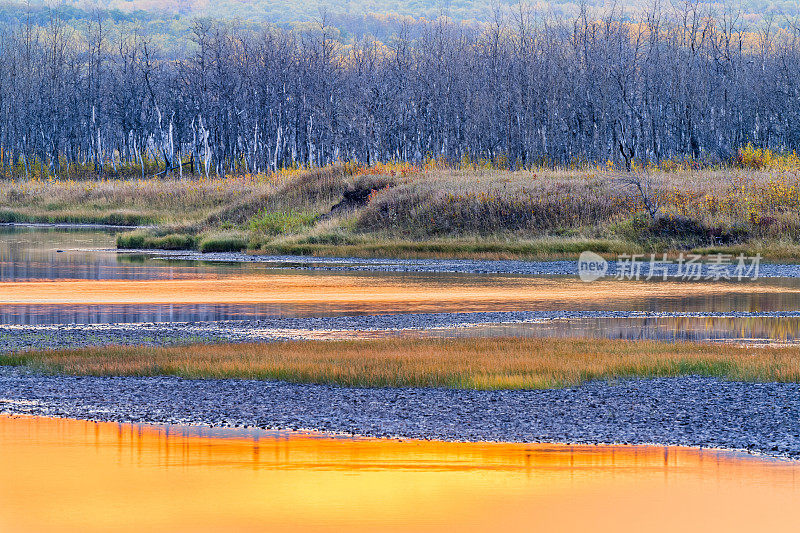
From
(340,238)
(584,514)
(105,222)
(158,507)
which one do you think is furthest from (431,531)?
(105,222)

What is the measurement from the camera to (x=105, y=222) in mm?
89812

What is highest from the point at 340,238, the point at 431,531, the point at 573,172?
the point at 573,172

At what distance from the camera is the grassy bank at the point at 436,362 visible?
20.0 metres

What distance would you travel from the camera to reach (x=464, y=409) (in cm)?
1769

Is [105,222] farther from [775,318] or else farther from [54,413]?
[54,413]

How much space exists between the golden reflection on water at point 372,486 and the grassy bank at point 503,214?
3855cm

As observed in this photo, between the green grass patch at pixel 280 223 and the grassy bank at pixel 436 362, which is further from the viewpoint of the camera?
the green grass patch at pixel 280 223

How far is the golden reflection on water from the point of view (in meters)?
12.2

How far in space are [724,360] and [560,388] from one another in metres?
4.27

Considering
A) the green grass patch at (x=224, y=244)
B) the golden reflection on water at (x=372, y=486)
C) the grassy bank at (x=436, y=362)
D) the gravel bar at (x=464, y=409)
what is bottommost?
A: the golden reflection on water at (x=372, y=486)
